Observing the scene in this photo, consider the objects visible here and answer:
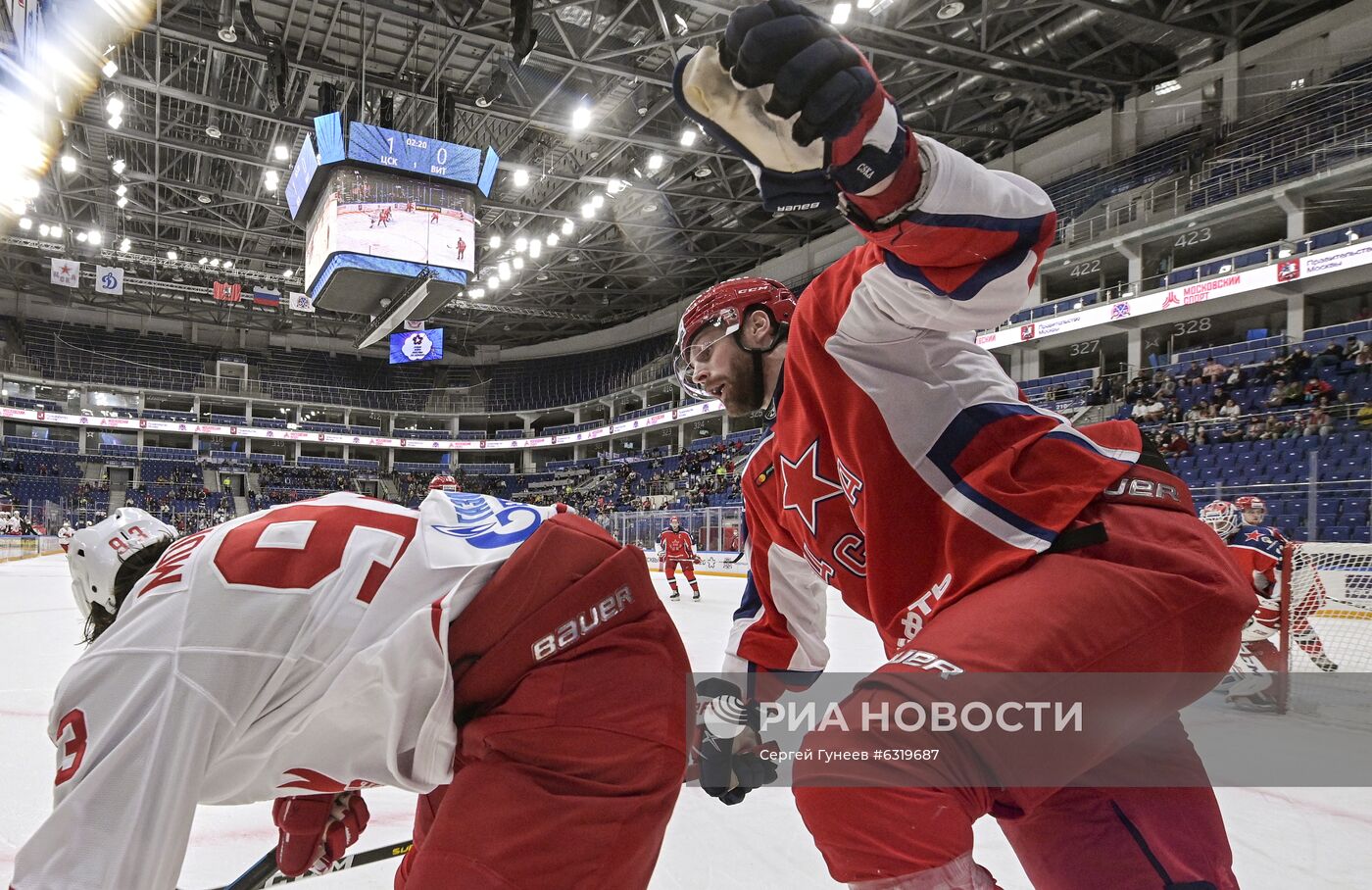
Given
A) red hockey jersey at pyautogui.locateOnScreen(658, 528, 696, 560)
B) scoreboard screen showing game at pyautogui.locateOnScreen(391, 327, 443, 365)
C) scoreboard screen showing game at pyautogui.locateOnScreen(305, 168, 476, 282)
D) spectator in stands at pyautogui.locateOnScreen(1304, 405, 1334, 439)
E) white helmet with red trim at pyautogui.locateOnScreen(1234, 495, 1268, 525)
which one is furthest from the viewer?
scoreboard screen showing game at pyautogui.locateOnScreen(391, 327, 443, 365)

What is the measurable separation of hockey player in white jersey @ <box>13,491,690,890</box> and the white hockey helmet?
475 millimetres

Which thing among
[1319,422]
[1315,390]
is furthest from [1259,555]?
[1315,390]

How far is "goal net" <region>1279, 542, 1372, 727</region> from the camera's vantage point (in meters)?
4.60

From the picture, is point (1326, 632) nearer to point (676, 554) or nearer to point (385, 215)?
point (676, 554)

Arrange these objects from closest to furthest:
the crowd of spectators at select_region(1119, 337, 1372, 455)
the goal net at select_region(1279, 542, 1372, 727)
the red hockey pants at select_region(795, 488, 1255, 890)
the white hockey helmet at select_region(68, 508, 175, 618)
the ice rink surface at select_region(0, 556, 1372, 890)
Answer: the red hockey pants at select_region(795, 488, 1255, 890)
the white hockey helmet at select_region(68, 508, 175, 618)
the ice rink surface at select_region(0, 556, 1372, 890)
the goal net at select_region(1279, 542, 1372, 727)
the crowd of spectators at select_region(1119, 337, 1372, 455)

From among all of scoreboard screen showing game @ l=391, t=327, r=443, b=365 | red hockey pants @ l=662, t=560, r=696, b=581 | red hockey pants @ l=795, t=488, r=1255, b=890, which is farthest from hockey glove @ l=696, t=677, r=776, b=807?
scoreboard screen showing game @ l=391, t=327, r=443, b=365

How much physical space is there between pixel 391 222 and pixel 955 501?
42.0 ft

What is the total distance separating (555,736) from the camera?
1.10 meters

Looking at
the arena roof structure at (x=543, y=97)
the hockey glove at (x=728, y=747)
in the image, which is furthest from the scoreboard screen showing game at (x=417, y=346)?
the hockey glove at (x=728, y=747)

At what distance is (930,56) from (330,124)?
10354 millimetres

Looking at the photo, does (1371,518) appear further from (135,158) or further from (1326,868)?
(135,158)

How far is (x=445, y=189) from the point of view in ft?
43.2

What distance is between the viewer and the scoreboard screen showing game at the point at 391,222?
12.3 metres

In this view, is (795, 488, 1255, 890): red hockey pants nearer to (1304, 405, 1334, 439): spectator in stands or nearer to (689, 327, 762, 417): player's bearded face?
(689, 327, 762, 417): player's bearded face
